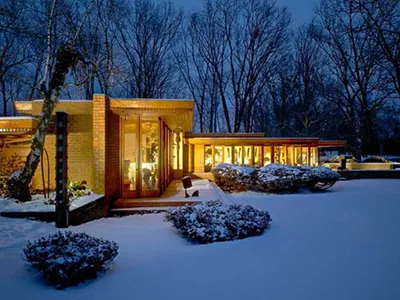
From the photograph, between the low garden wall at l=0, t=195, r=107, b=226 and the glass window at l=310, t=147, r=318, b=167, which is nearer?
the low garden wall at l=0, t=195, r=107, b=226

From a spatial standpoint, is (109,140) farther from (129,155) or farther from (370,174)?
(370,174)

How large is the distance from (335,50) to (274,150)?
40.4 ft

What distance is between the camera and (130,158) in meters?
10.0

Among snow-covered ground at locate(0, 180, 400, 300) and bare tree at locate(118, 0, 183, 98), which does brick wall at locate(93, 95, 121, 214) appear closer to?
snow-covered ground at locate(0, 180, 400, 300)

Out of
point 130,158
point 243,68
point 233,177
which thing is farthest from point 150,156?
point 243,68

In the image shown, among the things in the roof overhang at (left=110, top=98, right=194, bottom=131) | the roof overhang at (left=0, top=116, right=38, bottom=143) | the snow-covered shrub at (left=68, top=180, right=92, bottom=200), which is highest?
the roof overhang at (left=110, top=98, right=194, bottom=131)

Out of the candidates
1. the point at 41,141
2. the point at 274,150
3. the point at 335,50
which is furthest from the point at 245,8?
the point at 41,141

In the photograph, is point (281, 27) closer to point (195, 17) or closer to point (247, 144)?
point (195, 17)

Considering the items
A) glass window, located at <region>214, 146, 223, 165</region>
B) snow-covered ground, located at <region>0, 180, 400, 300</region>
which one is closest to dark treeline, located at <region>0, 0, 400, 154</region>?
glass window, located at <region>214, 146, 223, 165</region>

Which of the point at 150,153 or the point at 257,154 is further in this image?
the point at 257,154

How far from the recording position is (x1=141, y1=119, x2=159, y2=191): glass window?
9.88m

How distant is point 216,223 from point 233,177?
24.7 ft

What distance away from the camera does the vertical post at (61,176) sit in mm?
6141

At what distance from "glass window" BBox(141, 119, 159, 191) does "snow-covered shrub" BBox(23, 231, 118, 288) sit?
18.8ft
